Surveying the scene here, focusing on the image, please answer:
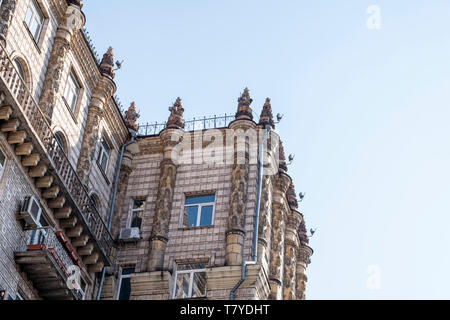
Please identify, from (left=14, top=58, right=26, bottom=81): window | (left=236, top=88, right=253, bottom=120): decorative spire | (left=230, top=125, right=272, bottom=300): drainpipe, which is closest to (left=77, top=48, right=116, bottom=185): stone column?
(left=14, top=58, right=26, bottom=81): window

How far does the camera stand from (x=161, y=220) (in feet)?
102

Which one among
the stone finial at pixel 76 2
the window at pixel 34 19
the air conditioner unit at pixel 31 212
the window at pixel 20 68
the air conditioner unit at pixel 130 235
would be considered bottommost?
the air conditioner unit at pixel 31 212

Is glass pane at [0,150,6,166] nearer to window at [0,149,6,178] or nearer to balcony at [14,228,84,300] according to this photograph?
window at [0,149,6,178]

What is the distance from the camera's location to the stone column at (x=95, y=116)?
98.4 ft

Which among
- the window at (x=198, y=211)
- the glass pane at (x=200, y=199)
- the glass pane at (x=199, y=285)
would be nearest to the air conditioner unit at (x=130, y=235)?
the window at (x=198, y=211)

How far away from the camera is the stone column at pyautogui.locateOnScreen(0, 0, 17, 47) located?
25.4m

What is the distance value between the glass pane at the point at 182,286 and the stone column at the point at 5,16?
31.9 ft

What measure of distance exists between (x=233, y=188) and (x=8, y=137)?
9.11 metres

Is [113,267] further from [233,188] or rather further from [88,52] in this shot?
[88,52]

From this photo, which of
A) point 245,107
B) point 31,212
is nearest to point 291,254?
point 245,107

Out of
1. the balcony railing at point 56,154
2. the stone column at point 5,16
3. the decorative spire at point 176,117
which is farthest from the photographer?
the decorative spire at point 176,117

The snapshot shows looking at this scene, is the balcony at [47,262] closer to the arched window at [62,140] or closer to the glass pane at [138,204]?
the arched window at [62,140]

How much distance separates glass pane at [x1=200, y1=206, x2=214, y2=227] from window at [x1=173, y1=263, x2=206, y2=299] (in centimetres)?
160
